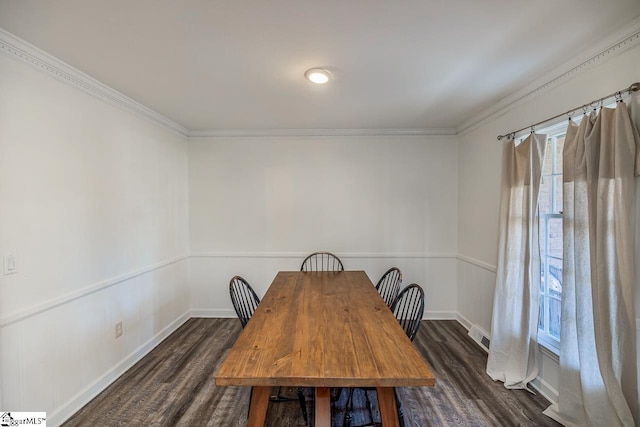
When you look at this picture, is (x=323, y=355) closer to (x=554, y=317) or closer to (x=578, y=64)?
(x=554, y=317)

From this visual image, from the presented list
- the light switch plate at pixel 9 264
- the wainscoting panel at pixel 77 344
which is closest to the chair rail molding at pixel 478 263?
the wainscoting panel at pixel 77 344

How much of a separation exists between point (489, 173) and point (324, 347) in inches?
98.4

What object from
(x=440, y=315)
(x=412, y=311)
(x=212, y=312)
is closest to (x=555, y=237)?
(x=412, y=311)

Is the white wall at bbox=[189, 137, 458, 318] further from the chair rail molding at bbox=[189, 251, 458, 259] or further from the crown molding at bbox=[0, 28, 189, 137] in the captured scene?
the crown molding at bbox=[0, 28, 189, 137]

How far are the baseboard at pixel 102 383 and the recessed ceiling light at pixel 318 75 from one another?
9.26 ft

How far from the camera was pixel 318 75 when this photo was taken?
1953 mm

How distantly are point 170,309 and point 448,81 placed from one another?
3.61 m

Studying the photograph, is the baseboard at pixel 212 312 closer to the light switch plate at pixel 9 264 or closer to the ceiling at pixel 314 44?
the light switch plate at pixel 9 264

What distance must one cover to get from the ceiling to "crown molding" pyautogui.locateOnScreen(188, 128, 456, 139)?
2.88ft

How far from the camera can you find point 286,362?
46.7 inches

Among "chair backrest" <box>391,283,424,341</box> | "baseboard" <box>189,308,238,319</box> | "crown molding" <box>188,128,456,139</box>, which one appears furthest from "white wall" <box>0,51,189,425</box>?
"chair backrest" <box>391,283,424,341</box>

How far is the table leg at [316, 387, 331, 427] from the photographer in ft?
3.84

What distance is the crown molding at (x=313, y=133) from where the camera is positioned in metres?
3.40

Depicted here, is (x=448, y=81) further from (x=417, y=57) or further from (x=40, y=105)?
(x=40, y=105)
